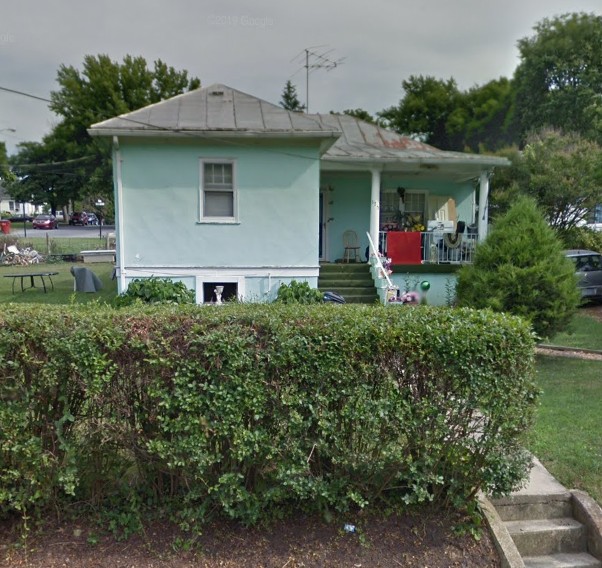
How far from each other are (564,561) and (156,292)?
7750mm

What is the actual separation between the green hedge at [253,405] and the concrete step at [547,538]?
48 cm

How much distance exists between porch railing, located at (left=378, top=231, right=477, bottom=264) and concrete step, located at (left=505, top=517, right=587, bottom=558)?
30.7 ft

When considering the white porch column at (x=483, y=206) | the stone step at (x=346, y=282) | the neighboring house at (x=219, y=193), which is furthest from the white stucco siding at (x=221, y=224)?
the white porch column at (x=483, y=206)

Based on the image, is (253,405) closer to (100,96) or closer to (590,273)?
(590,273)

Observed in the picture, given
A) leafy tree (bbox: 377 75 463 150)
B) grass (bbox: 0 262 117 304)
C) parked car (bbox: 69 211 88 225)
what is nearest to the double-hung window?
grass (bbox: 0 262 117 304)

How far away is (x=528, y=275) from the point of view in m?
6.92

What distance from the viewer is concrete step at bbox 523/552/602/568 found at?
2855mm

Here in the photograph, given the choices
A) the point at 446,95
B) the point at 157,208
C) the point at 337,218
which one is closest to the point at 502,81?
the point at 446,95

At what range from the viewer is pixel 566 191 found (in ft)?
52.6

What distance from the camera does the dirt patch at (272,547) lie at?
2570 millimetres

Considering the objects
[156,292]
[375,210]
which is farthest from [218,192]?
[375,210]

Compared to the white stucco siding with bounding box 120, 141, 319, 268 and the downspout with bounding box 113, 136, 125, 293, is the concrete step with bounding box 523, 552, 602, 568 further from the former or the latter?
the downspout with bounding box 113, 136, 125, 293

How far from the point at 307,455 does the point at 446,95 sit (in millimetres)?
34863

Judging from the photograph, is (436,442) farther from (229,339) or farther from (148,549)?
(148,549)
